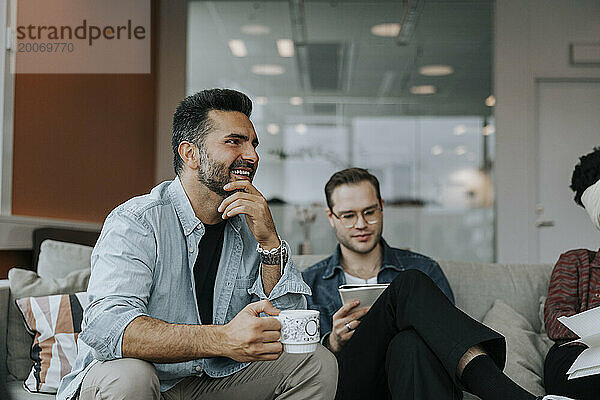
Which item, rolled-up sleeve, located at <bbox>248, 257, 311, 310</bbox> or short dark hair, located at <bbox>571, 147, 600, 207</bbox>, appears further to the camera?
short dark hair, located at <bbox>571, 147, 600, 207</bbox>

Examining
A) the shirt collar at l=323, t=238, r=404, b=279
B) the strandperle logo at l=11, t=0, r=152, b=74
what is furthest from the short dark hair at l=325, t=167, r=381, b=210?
the strandperle logo at l=11, t=0, r=152, b=74

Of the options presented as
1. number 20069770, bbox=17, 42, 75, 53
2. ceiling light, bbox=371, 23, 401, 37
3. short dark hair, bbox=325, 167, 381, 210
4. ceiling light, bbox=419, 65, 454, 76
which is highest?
ceiling light, bbox=371, 23, 401, 37

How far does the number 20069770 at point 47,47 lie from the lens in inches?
138

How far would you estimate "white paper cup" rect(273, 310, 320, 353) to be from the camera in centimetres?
155

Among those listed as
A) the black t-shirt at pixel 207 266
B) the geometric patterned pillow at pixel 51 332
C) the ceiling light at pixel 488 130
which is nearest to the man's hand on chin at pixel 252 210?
the black t-shirt at pixel 207 266

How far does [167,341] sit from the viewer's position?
5.10 ft

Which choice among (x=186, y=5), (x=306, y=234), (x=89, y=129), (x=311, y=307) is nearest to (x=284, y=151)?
(x=306, y=234)

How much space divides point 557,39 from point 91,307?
4.47 meters

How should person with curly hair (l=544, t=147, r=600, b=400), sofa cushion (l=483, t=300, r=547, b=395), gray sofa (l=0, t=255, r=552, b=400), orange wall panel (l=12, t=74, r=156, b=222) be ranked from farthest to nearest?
orange wall panel (l=12, t=74, r=156, b=222)
gray sofa (l=0, t=255, r=552, b=400)
sofa cushion (l=483, t=300, r=547, b=395)
person with curly hair (l=544, t=147, r=600, b=400)

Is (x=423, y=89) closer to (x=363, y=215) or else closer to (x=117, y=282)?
(x=363, y=215)

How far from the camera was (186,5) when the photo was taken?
524 cm

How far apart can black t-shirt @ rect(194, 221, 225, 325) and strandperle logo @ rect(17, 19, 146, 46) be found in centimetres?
211

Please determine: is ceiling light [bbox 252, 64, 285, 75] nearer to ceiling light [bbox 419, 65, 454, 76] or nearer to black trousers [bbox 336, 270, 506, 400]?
ceiling light [bbox 419, 65, 454, 76]

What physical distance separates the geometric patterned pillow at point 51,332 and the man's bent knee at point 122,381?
794mm
